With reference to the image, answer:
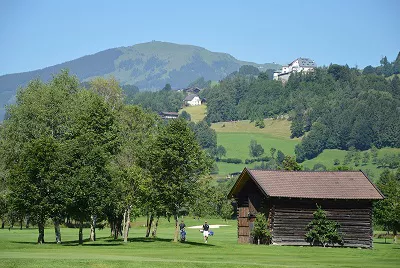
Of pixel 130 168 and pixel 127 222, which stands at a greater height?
pixel 130 168

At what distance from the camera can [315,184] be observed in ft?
235

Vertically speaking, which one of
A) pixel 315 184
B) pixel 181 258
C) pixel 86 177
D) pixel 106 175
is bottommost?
pixel 181 258

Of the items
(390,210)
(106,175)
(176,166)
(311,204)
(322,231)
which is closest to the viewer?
(106,175)

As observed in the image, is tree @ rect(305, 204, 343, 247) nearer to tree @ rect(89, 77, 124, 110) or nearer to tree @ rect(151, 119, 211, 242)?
tree @ rect(151, 119, 211, 242)

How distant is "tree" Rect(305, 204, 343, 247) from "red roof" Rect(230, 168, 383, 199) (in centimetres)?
Result: 195

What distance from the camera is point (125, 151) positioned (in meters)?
69.9

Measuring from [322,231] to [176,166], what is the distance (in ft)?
51.4

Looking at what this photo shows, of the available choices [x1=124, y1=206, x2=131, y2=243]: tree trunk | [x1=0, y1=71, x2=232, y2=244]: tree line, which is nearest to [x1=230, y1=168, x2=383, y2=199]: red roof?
[x1=0, y1=71, x2=232, y2=244]: tree line

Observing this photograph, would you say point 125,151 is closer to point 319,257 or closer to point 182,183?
point 182,183

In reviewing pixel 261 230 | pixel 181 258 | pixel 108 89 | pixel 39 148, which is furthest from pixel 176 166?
pixel 108 89

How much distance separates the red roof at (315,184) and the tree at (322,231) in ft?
6.39

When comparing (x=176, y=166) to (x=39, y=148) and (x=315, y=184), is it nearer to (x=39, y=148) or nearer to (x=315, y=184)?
(x=39, y=148)

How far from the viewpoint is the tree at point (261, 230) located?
Answer: 233 feet

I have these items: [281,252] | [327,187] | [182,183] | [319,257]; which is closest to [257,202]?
[327,187]
